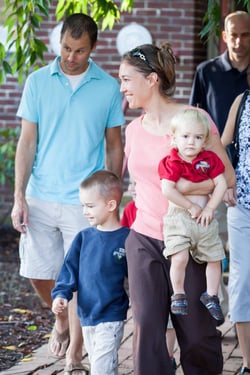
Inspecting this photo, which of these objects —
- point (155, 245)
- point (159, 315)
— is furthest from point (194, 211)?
point (159, 315)

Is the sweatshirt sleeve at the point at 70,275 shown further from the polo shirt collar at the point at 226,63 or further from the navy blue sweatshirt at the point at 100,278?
the polo shirt collar at the point at 226,63

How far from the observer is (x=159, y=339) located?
4883mm

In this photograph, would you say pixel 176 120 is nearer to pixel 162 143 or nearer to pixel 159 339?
pixel 162 143

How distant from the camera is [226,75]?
7191 millimetres

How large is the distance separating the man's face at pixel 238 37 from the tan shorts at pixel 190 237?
2458mm

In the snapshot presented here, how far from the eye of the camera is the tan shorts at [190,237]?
475 centimetres

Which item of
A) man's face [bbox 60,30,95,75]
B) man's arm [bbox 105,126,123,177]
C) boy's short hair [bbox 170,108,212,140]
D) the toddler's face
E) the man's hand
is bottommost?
the man's hand

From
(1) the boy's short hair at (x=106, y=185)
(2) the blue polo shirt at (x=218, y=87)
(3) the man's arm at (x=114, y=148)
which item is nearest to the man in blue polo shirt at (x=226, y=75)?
(2) the blue polo shirt at (x=218, y=87)

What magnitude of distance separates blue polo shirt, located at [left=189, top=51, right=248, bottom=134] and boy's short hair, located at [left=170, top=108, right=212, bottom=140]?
2.22 m

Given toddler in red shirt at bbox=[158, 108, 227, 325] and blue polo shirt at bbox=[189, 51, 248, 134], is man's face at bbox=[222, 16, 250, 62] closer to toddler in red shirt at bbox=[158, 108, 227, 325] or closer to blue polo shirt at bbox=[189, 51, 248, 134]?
blue polo shirt at bbox=[189, 51, 248, 134]

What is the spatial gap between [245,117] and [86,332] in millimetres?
1603

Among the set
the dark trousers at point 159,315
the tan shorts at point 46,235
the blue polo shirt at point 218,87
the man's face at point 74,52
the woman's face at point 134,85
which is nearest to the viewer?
the dark trousers at point 159,315

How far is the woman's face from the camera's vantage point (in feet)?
16.5

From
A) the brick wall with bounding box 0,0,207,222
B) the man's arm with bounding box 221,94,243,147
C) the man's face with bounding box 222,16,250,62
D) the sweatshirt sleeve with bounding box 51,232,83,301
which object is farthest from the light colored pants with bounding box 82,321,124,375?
the brick wall with bounding box 0,0,207,222
